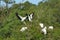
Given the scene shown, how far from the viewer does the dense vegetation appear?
8.57 metres

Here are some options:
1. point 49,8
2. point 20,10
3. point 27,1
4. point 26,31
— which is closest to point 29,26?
point 26,31

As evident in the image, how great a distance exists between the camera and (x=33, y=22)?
31.4 ft

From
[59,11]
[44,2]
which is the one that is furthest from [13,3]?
[59,11]

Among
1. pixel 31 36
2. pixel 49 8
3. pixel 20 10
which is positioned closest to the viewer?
pixel 31 36

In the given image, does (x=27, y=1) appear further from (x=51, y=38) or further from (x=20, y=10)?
(x=51, y=38)

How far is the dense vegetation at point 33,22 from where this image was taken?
8.57 meters

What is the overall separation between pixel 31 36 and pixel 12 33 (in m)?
0.81

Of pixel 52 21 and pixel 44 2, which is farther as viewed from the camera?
pixel 44 2

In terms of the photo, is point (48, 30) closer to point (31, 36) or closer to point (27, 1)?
point (31, 36)

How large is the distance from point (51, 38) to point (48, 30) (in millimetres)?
633

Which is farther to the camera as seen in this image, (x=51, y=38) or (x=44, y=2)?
(x=44, y=2)

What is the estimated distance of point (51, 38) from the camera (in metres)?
8.51

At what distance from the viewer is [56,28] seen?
9.44 m

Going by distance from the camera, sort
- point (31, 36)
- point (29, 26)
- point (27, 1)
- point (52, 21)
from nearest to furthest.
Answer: point (31, 36) → point (29, 26) → point (52, 21) → point (27, 1)
